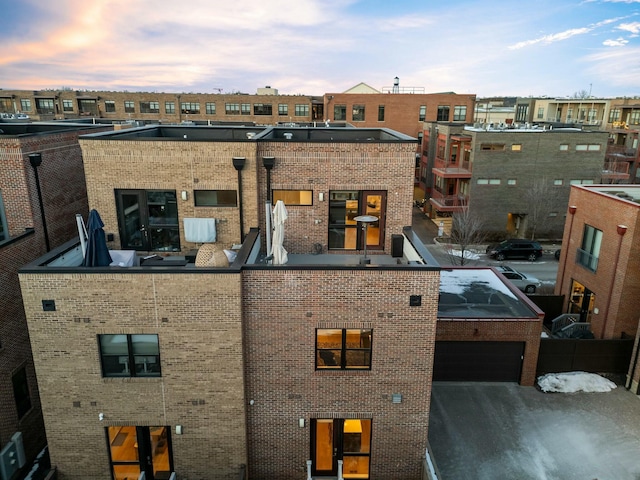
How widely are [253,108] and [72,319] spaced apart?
65072 millimetres

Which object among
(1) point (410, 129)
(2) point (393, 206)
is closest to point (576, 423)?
(2) point (393, 206)

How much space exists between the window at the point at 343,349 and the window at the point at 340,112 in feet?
183

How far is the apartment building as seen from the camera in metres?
41.4

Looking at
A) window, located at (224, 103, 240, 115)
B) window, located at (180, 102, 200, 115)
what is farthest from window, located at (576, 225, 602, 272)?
window, located at (180, 102, 200, 115)

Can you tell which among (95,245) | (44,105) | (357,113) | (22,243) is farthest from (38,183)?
(44,105)

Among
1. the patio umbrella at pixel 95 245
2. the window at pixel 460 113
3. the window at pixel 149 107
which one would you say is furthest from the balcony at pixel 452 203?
the window at pixel 149 107

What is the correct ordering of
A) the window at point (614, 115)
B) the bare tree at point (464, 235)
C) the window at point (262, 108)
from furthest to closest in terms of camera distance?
1. the window at point (262, 108)
2. the window at point (614, 115)
3. the bare tree at point (464, 235)

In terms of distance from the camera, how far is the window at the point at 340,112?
63.9 m

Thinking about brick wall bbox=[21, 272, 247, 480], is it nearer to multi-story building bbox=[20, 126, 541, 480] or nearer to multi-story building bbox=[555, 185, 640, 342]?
multi-story building bbox=[20, 126, 541, 480]

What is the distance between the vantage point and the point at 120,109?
73.4m

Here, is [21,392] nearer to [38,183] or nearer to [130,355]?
[130,355]

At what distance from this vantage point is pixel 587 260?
75.0ft

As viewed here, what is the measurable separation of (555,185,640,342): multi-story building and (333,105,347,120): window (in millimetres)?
43874

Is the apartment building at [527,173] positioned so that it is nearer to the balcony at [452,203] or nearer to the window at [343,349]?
the balcony at [452,203]
